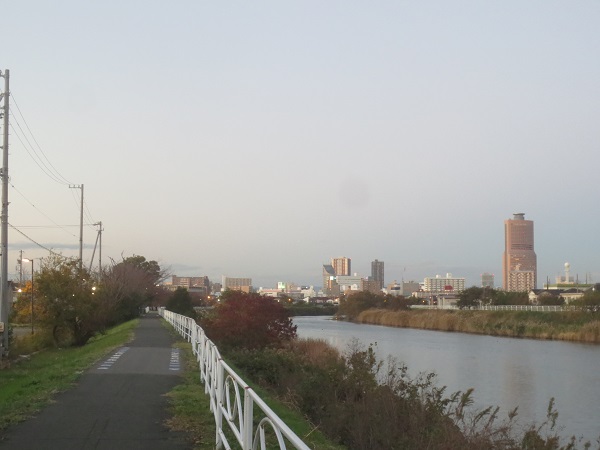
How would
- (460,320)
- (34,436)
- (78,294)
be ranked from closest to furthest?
(34,436) < (78,294) < (460,320)

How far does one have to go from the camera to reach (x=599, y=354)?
4197 cm

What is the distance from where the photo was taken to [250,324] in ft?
105

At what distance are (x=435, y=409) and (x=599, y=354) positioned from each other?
3017 centimetres

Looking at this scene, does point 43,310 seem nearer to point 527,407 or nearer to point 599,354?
point 527,407

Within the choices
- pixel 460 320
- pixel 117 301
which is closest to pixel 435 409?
pixel 117 301

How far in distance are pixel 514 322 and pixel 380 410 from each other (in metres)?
53.1

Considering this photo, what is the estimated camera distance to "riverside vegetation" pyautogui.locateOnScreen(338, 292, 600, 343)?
186 ft

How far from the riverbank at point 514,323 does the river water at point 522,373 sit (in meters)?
5.02

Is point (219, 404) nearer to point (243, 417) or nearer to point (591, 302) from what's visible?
point (243, 417)

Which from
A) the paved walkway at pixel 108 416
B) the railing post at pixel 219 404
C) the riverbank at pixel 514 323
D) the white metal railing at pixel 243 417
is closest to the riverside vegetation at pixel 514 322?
the riverbank at pixel 514 323

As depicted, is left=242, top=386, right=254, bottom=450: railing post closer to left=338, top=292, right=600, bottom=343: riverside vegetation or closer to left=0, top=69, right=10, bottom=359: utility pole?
left=0, top=69, right=10, bottom=359: utility pole

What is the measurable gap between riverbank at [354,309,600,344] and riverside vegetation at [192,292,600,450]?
3666 cm

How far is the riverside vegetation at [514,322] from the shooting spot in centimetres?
5662

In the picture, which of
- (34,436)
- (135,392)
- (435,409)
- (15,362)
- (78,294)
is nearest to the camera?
(34,436)
